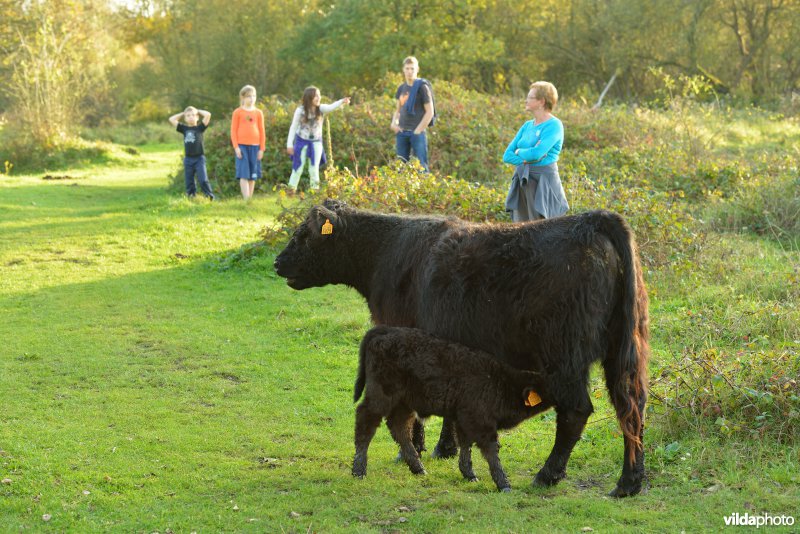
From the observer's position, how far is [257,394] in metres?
7.52

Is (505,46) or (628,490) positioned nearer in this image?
(628,490)

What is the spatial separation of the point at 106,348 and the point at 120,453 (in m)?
2.92

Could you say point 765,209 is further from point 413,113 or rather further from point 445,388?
point 445,388

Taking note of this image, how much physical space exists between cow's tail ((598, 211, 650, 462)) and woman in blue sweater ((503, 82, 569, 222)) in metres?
→ 3.29

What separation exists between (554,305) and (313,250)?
7.82 feet

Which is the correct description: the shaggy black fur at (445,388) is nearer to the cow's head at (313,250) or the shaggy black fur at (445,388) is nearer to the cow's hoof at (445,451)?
the cow's hoof at (445,451)

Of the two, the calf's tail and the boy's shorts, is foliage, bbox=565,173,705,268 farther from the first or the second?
the boy's shorts

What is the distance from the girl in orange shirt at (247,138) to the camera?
51.6 ft

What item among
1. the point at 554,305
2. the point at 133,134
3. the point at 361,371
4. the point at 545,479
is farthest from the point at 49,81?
the point at 545,479

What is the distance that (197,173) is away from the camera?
54.8ft

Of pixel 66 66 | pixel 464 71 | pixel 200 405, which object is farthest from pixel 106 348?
pixel 464 71

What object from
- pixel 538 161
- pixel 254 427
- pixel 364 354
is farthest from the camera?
pixel 538 161

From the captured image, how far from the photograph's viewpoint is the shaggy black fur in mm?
5398

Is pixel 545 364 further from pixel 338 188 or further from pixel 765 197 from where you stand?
pixel 765 197
